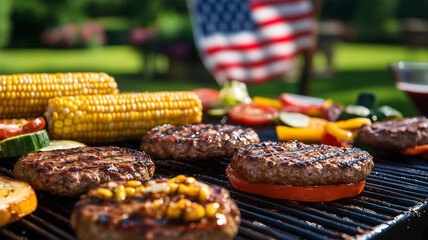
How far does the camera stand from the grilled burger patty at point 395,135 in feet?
14.5

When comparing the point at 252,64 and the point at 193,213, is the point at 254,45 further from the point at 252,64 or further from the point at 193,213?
the point at 193,213

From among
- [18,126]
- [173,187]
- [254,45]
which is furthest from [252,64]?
[173,187]

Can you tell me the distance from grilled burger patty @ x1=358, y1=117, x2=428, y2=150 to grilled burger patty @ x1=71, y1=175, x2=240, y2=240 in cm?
245

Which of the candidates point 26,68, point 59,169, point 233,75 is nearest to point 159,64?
point 26,68

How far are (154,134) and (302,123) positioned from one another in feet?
6.34

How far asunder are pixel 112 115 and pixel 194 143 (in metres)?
1.17

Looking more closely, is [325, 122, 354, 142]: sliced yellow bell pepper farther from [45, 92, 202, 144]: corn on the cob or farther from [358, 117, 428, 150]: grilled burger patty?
[45, 92, 202, 144]: corn on the cob

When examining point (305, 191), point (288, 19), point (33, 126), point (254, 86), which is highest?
point (288, 19)

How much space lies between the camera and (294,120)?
216 inches

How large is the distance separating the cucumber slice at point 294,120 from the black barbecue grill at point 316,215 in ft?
4.99

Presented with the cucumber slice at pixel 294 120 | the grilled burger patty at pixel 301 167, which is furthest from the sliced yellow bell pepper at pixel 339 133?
the grilled burger patty at pixel 301 167

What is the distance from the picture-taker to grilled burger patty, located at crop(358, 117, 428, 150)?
443 centimetres

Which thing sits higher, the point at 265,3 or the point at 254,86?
the point at 265,3

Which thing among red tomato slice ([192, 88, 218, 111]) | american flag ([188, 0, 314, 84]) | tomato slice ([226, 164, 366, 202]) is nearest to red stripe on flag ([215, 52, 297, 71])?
american flag ([188, 0, 314, 84])
